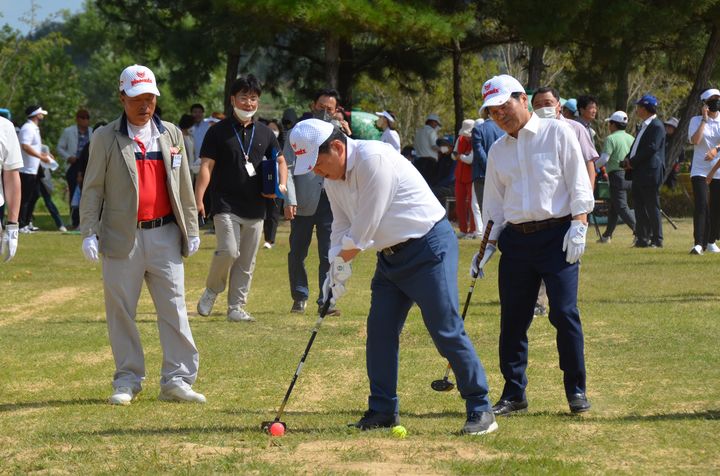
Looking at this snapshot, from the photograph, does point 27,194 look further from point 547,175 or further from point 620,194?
point 547,175

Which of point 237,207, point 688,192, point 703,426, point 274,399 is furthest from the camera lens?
point 688,192

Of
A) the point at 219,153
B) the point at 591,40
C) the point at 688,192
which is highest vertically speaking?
the point at 591,40

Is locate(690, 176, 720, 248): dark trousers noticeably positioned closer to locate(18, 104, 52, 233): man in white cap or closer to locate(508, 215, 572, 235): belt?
locate(508, 215, 572, 235): belt

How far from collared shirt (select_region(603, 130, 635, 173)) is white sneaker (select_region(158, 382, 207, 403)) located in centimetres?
1292

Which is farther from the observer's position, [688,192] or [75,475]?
[688,192]

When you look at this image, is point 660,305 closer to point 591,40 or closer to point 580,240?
point 580,240

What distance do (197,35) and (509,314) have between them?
18299 millimetres

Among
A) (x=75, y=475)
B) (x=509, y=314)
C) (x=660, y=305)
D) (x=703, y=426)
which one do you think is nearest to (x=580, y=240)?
(x=509, y=314)

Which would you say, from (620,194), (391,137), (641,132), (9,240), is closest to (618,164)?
(620,194)

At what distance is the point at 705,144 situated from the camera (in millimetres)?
16703

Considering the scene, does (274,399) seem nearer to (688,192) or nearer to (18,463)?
(18,463)

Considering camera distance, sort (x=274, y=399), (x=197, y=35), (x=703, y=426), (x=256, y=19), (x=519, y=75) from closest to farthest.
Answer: (x=703, y=426)
(x=274, y=399)
(x=256, y=19)
(x=197, y=35)
(x=519, y=75)

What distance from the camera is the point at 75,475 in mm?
5914

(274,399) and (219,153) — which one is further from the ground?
(219,153)
